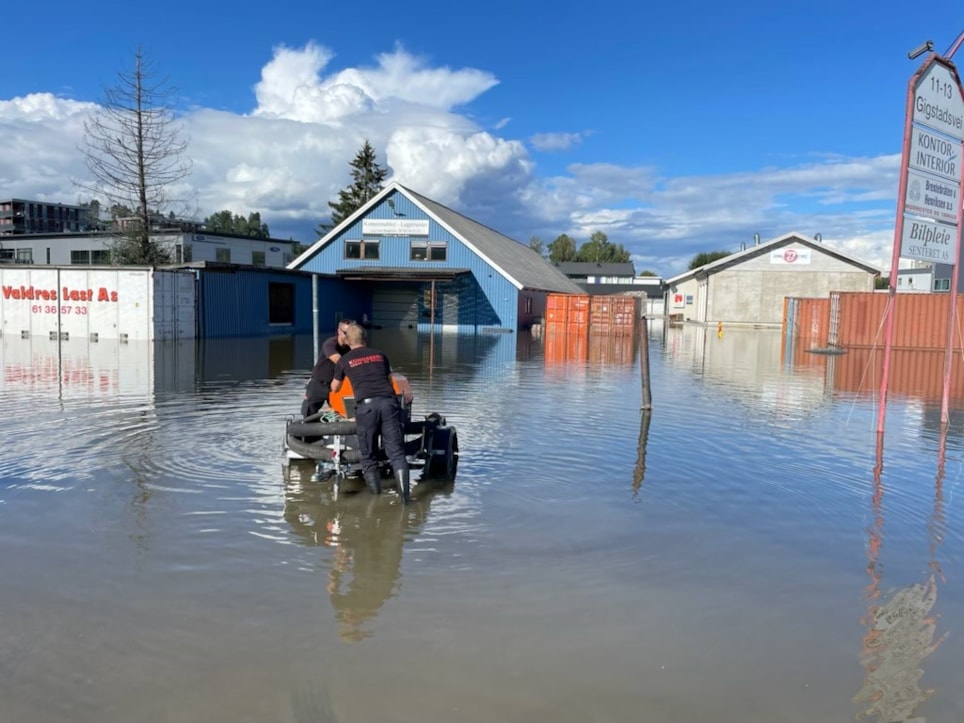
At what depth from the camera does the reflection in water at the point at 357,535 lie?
14.7 ft

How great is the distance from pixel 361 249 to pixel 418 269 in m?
3.63

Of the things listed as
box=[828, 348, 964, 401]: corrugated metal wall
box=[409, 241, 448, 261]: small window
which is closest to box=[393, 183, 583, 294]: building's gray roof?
box=[409, 241, 448, 261]: small window

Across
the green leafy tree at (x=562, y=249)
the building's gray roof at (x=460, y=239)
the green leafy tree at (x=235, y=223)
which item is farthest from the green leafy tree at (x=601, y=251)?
the building's gray roof at (x=460, y=239)

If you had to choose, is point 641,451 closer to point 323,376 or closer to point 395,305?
point 323,376

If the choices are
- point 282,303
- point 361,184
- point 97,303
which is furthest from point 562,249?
point 97,303

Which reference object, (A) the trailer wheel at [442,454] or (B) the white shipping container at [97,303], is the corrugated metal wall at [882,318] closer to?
(A) the trailer wheel at [442,454]

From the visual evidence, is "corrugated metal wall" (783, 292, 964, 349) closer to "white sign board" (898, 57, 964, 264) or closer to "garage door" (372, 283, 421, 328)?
"white sign board" (898, 57, 964, 264)

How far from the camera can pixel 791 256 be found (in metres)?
49.0

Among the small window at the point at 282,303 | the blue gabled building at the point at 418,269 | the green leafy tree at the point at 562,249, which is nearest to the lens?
the small window at the point at 282,303

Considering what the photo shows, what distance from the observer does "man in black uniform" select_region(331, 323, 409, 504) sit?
250 inches

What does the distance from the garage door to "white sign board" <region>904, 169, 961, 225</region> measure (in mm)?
33145

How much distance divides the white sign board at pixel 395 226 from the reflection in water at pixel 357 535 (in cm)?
3369

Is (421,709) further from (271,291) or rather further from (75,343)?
(271,291)

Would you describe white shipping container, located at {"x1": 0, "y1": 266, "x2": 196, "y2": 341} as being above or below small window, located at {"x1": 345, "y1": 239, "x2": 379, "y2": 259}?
below
